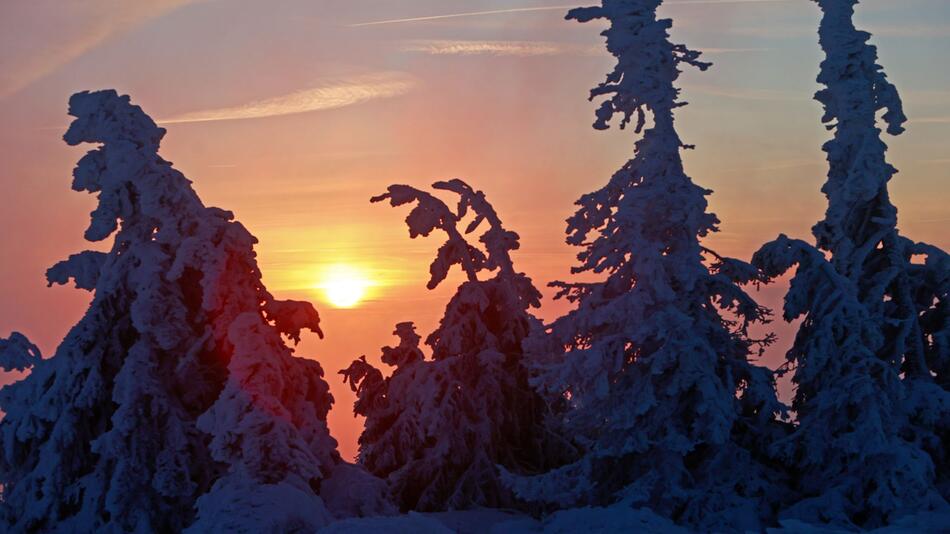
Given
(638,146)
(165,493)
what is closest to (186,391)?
(165,493)

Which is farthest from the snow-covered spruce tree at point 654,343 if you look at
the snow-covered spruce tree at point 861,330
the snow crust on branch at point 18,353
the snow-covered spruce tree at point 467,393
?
the snow crust on branch at point 18,353

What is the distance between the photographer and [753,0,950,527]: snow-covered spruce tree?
2380cm

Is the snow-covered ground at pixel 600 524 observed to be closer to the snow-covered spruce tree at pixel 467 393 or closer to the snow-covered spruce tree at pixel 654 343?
the snow-covered spruce tree at pixel 654 343

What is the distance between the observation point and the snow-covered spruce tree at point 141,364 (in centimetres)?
2386

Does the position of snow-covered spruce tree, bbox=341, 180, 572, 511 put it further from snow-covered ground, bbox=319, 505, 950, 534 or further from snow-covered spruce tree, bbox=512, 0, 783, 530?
→ snow-covered ground, bbox=319, 505, 950, 534

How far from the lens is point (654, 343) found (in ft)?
78.3

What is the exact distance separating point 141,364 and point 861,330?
52.1 feet

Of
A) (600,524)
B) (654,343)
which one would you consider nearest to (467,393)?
(654,343)

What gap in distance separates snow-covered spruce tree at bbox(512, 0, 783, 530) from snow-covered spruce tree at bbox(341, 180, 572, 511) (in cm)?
466

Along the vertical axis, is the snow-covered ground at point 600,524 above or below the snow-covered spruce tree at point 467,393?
below

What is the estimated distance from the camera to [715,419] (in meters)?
22.8

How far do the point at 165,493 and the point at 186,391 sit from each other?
7.97ft

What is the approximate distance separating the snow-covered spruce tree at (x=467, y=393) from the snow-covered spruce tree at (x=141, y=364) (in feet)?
15.3

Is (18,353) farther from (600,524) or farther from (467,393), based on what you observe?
(600,524)
